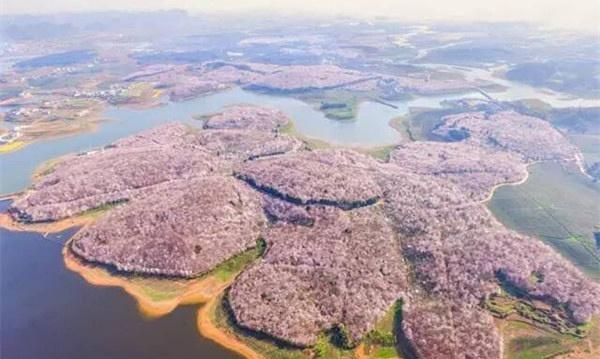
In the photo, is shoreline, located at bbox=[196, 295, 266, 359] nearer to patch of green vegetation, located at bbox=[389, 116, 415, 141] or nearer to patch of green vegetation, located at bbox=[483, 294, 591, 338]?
patch of green vegetation, located at bbox=[483, 294, 591, 338]

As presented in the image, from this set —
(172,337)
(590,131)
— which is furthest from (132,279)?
(590,131)

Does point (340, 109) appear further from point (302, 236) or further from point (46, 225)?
point (46, 225)

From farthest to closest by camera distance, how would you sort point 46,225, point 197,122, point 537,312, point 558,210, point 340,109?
point 340,109, point 197,122, point 558,210, point 46,225, point 537,312

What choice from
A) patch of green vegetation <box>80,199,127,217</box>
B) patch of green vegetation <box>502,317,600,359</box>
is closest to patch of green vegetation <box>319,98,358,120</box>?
patch of green vegetation <box>80,199,127,217</box>

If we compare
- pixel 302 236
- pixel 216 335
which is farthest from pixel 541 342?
pixel 216 335

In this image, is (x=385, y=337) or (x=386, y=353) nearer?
(x=386, y=353)

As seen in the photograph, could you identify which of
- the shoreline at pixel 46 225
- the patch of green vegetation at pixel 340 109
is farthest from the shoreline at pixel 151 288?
the patch of green vegetation at pixel 340 109

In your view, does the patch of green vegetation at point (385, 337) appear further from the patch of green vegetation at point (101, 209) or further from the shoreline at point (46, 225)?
the patch of green vegetation at point (101, 209)
